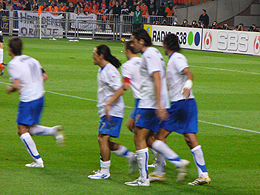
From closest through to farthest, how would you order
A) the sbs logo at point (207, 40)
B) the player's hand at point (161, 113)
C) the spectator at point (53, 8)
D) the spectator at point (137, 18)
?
the player's hand at point (161, 113) < the sbs logo at point (207, 40) < the spectator at point (137, 18) < the spectator at point (53, 8)

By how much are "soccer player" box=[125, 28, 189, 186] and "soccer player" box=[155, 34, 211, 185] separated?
12.5 inches

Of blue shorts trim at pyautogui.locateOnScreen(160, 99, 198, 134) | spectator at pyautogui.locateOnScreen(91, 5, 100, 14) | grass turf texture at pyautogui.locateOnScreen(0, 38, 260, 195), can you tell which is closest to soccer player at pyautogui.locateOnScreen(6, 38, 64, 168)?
grass turf texture at pyautogui.locateOnScreen(0, 38, 260, 195)

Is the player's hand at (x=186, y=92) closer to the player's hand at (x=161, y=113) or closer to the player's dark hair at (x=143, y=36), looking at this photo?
the player's hand at (x=161, y=113)

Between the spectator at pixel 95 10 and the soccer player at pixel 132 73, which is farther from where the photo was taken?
the spectator at pixel 95 10

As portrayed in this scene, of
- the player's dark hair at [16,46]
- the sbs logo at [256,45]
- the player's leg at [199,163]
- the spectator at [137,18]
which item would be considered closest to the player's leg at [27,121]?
the player's dark hair at [16,46]

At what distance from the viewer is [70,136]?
8523 mm

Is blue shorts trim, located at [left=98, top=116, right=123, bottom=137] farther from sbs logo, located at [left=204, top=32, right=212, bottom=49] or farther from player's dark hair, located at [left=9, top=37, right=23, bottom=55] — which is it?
sbs logo, located at [left=204, top=32, right=212, bottom=49]

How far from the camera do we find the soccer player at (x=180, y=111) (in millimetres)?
5926

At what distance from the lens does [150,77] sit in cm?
562

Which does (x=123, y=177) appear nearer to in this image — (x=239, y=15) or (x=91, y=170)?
(x=91, y=170)

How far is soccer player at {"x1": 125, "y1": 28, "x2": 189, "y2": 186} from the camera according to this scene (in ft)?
18.0

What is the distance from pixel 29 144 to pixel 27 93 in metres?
0.73

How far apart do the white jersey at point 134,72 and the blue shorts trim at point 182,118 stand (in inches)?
20.5

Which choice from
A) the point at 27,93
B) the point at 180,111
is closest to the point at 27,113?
the point at 27,93
